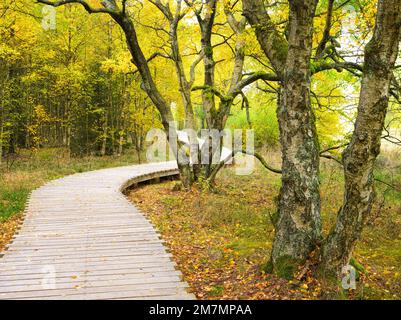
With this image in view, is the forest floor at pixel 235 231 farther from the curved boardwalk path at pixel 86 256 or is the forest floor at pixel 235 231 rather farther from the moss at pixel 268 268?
the curved boardwalk path at pixel 86 256

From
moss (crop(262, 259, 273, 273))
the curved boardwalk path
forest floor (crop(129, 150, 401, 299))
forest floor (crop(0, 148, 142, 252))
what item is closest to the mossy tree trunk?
moss (crop(262, 259, 273, 273))

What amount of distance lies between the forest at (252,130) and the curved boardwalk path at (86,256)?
52cm

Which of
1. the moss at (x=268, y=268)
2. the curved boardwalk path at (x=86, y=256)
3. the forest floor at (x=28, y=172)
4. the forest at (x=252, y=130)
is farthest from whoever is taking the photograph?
the forest floor at (x=28, y=172)

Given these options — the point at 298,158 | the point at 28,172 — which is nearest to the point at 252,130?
the point at 298,158

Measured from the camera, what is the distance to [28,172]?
16.1 meters

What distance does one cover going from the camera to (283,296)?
4965 mm

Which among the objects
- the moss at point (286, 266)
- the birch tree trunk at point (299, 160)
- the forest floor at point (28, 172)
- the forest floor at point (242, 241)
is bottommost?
the forest floor at point (242, 241)

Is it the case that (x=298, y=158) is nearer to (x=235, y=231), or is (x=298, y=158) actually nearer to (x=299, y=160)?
(x=299, y=160)

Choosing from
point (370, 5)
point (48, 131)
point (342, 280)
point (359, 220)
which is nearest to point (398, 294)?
point (342, 280)

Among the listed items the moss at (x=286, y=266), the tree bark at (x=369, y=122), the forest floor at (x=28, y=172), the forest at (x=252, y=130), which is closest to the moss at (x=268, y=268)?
the forest at (x=252, y=130)

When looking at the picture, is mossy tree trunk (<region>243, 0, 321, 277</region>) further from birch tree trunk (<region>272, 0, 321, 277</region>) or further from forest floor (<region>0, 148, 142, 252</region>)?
forest floor (<region>0, 148, 142, 252</region>)

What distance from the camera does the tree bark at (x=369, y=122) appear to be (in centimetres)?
397
